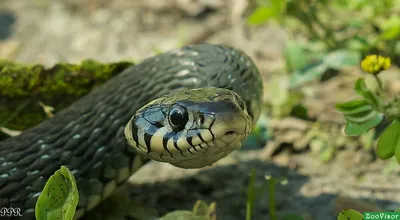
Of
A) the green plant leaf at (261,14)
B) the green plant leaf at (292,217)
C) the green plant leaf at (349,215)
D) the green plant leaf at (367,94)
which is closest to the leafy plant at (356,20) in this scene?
the green plant leaf at (261,14)

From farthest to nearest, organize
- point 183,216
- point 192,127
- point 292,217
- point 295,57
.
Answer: point 295,57 < point 292,217 < point 183,216 < point 192,127

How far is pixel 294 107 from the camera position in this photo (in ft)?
12.9

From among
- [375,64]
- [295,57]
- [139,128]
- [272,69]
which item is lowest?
[272,69]

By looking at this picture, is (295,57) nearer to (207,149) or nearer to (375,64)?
(375,64)

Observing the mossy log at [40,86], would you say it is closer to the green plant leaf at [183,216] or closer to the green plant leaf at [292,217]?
the green plant leaf at [183,216]

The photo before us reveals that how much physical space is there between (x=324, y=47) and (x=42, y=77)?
2.16m

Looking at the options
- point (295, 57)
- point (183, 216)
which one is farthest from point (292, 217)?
point (295, 57)

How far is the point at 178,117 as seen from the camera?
2.31m

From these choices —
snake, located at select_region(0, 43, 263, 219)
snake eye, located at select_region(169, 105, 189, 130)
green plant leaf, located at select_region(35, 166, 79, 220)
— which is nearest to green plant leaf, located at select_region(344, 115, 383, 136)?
snake, located at select_region(0, 43, 263, 219)

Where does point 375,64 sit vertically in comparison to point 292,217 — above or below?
above

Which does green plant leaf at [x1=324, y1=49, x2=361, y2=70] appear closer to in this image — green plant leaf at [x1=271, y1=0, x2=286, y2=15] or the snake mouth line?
green plant leaf at [x1=271, y1=0, x2=286, y2=15]

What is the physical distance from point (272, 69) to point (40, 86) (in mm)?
2139

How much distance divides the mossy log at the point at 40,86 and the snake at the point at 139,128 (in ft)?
0.55

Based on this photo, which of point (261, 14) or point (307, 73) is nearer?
A: point (261, 14)
